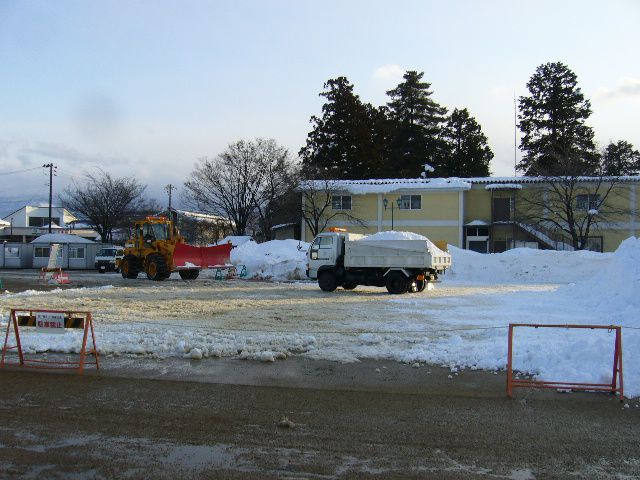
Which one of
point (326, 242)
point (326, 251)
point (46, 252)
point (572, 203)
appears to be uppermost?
point (572, 203)

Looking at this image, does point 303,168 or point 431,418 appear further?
point 303,168

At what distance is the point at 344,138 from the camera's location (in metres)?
66.6

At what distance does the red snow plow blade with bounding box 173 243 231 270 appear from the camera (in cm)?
2955

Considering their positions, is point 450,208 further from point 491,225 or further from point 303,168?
point 303,168

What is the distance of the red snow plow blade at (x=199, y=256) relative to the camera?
96.9 feet

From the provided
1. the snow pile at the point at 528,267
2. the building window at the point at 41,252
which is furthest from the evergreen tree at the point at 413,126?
the building window at the point at 41,252

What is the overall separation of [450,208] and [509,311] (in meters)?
32.6

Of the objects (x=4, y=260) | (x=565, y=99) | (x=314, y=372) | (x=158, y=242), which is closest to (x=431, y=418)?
(x=314, y=372)

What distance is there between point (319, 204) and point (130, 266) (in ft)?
74.1

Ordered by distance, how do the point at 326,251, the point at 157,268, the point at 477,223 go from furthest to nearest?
the point at 477,223
the point at 157,268
the point at 326,251

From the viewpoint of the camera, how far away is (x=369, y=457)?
5.43 metres

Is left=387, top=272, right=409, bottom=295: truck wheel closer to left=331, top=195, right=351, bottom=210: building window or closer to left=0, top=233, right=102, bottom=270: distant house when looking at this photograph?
left=331, top=195, right=351, bottom=210: building window

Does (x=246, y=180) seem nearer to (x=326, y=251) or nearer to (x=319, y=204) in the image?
(x=319, y=204)

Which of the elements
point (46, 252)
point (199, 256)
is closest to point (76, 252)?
point (46, 252)
